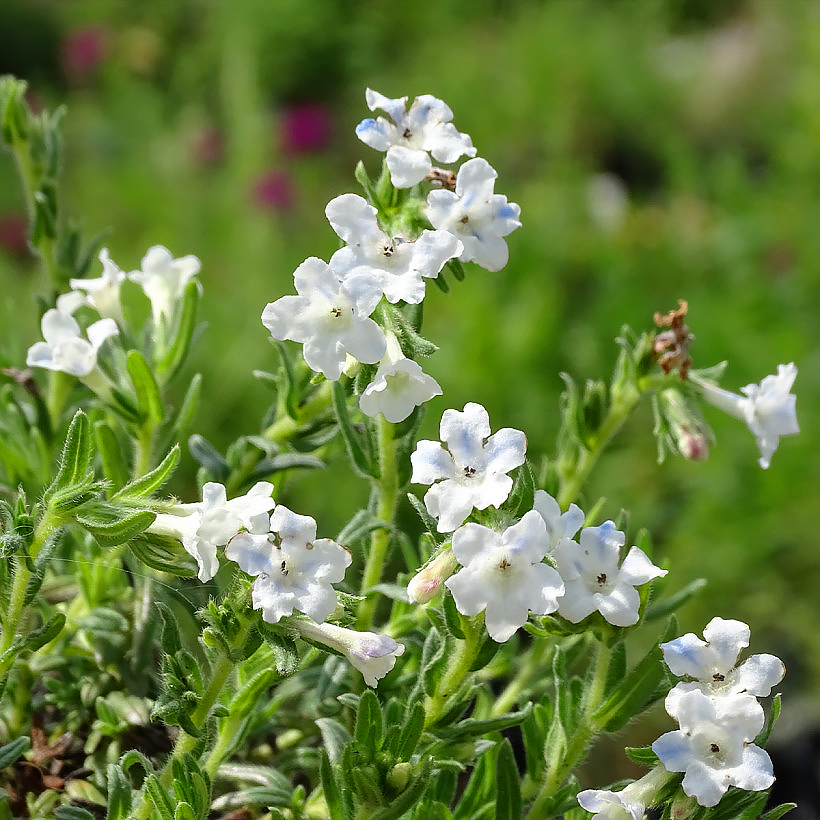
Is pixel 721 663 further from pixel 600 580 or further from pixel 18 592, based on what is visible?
pixel 18 592

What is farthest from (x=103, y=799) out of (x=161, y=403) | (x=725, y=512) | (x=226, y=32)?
(x=226, y=32)

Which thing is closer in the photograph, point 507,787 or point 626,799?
point 626,799

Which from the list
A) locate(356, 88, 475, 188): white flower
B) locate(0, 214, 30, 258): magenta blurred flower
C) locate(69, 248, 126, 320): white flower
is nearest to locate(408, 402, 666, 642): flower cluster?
locate(356, 88, 475, 188): white flower

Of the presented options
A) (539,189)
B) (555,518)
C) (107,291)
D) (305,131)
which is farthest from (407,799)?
(305,131)

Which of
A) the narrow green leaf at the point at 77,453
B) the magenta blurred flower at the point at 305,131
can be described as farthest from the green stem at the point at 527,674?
the magenta blurred flower at the point at 305,131

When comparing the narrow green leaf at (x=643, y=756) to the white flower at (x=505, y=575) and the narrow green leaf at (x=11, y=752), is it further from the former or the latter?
the narrow green leaf at (x=11, y=752)
